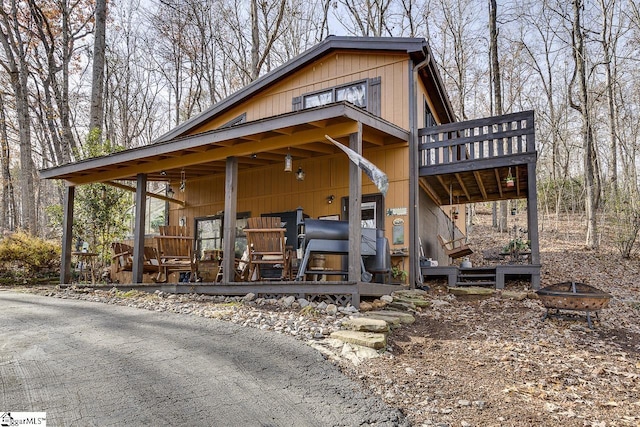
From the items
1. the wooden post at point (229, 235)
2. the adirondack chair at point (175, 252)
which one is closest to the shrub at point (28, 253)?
the adirondack chair at point (175, 252)

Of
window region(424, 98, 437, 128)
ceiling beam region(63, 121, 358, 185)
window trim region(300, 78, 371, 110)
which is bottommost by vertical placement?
ceiling beam region(63, 121, 358, 185)

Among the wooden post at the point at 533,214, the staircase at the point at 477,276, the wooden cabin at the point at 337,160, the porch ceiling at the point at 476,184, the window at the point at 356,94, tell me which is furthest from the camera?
the window at the point at 356,94

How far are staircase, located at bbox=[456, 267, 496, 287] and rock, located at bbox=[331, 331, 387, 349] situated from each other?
13.2 feet

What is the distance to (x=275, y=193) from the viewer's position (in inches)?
375

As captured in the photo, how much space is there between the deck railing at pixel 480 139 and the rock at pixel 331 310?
12.8ft

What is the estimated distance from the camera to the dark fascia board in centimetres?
806

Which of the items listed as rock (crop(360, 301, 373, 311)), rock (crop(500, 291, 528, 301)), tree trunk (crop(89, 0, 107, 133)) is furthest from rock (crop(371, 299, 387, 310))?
tree trunk (crop(89, 0, 107, 133))

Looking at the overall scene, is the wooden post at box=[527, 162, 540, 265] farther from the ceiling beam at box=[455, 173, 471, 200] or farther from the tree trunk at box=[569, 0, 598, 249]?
the tree trunk at box=[569, 0, 598, 249]

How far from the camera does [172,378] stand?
3137 millimetres

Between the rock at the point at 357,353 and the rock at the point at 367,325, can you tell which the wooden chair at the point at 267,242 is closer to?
the rock at the point at 367,325

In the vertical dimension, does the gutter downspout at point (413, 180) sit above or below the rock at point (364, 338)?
above

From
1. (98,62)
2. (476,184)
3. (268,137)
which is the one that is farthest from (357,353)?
(98,62)

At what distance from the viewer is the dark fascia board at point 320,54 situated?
806 centimetres

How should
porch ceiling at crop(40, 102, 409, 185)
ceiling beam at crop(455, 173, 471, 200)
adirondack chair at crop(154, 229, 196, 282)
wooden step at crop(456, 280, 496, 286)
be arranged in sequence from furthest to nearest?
1. ceiling beam at crop(455, 173, 471, 200)
2. wooden step at crop(456, 280, 496, 286)
3. adirondack chair at crop(154, 229, 196, 282)
4. porch ceiling at crop(40, 102, 409, 185)
